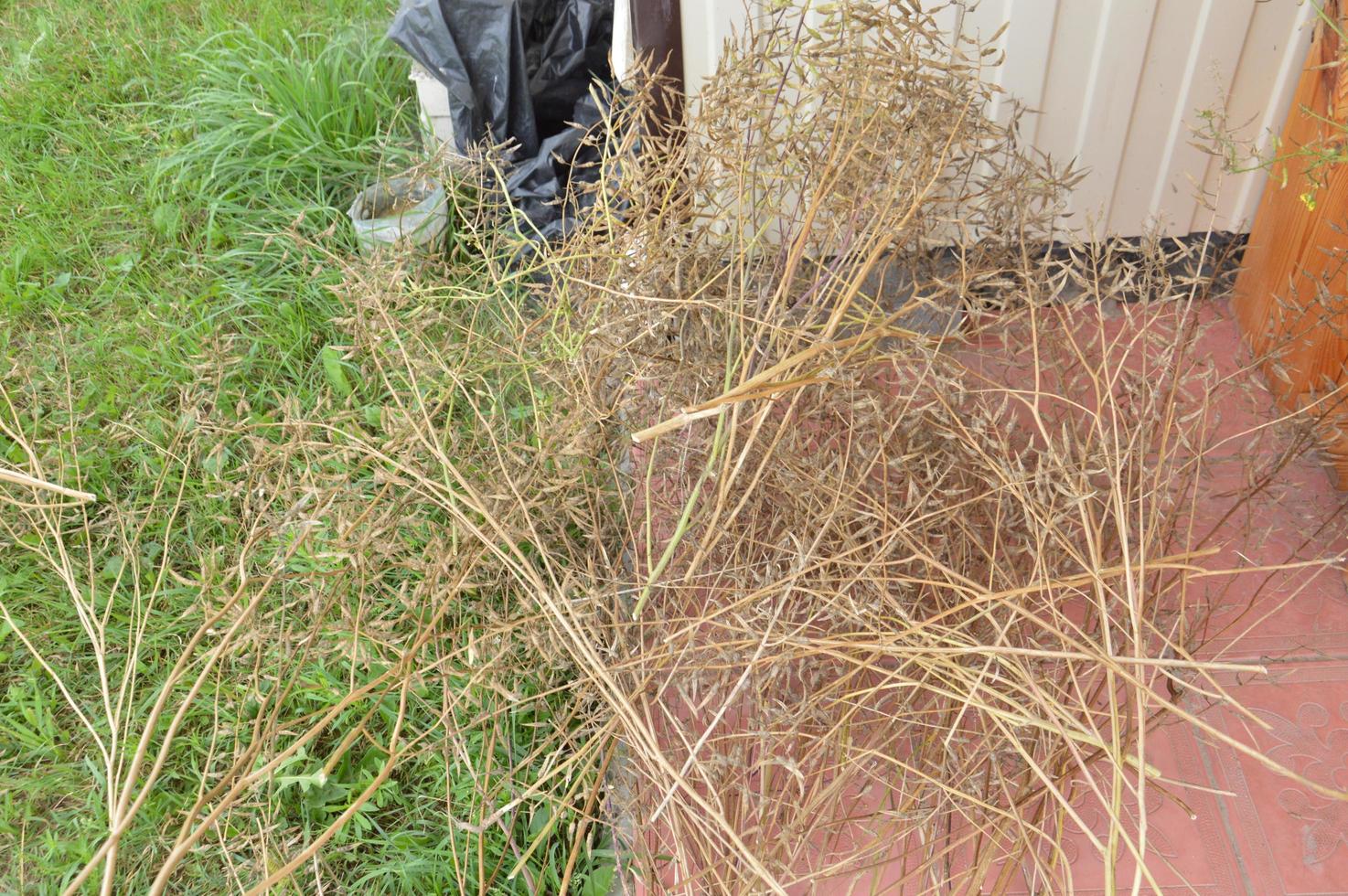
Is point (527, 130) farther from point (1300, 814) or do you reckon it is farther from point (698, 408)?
point (1300, 814)

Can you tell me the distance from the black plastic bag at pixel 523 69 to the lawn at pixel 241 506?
0.25 meters

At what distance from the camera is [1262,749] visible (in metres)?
1.65

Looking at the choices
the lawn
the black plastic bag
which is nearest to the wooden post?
the lawn

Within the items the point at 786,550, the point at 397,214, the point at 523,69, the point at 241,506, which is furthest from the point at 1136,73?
the point at 241,506

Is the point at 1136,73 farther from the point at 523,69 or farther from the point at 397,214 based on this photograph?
the point at 397,214

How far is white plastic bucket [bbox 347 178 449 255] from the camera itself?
2.54 metres

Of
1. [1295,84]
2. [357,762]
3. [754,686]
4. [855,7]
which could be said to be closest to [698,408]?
[754,686]

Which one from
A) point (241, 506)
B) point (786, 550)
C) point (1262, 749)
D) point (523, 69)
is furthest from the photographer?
point (523, 69)

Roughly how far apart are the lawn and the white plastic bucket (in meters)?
0.12

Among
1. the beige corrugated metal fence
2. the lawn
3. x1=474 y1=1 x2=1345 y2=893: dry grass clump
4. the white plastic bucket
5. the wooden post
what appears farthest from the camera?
the white plastic bucket

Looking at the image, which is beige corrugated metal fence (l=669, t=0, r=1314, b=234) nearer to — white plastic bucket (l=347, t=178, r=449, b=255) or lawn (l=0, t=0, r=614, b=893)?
white plastic bucket (l=347, t=178, r=449, b=255)

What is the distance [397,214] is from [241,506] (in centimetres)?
111

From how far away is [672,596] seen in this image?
5.05ft

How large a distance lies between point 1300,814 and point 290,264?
2.47 m
